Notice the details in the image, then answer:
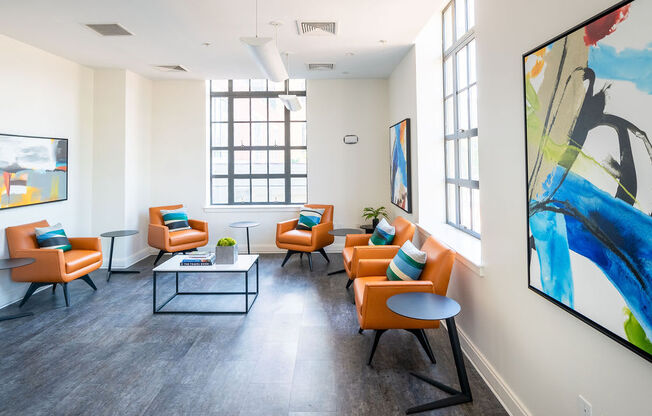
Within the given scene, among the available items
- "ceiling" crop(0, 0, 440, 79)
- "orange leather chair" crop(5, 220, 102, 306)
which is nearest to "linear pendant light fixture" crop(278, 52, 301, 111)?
"ceiling" crop(0, 0, 440, 79)

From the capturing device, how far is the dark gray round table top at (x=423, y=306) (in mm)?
2105

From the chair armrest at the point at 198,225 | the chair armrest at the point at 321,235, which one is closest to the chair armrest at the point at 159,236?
the chair armrest at the point at 198,225

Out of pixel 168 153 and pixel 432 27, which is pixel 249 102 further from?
pixel 432 27

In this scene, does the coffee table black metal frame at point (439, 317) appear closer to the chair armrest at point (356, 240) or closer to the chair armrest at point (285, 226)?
the chair armrest at point (356, 240)

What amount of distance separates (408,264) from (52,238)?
165 inches

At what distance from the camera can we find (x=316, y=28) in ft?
12.7

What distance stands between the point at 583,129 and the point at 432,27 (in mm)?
3218

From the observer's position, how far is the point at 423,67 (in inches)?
165

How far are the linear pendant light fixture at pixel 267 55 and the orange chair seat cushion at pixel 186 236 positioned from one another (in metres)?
3.08

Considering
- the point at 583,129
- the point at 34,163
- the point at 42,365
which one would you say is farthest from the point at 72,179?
the point at 583,129

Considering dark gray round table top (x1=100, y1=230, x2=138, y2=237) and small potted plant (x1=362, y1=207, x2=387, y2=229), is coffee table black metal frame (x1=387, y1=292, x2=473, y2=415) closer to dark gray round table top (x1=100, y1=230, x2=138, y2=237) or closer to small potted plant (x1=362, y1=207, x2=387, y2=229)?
small potted plant (x1=362, y1=207, x2=387, y2=229)

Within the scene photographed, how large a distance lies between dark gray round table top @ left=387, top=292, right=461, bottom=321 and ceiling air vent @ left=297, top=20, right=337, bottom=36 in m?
2.97

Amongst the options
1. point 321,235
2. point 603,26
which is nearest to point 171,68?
point 321,235

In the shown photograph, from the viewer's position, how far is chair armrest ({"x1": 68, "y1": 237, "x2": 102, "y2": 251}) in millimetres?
4441
